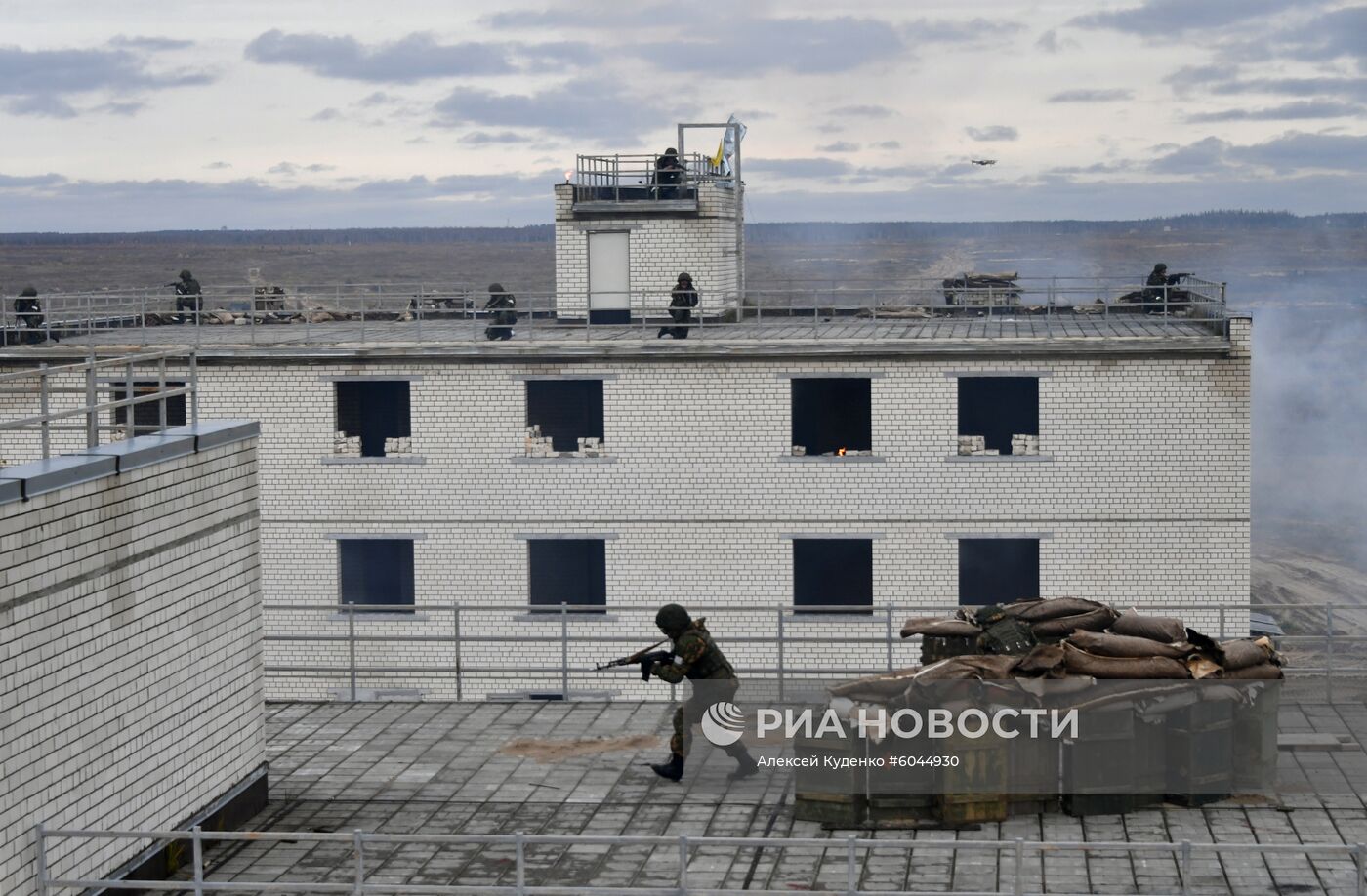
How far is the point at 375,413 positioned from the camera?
32.6m

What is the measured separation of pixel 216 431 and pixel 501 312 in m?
18.2

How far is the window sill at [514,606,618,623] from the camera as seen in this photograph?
31172 millimetres

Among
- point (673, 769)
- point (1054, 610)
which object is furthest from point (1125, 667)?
point (673, 769)

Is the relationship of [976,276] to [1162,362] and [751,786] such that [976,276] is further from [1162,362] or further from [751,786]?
[751,786]

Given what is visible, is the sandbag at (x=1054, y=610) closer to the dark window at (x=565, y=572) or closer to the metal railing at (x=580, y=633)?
the metal railing at (x=580, y=633)

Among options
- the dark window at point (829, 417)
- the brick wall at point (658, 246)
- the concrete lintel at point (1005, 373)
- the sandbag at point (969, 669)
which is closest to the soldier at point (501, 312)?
the brick wall at point (658, 246)

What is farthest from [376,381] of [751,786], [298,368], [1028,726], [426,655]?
[1028,726]

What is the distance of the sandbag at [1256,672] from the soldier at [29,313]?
982 inches

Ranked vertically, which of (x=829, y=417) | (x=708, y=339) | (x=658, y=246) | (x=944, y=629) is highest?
(x=658, y=246)

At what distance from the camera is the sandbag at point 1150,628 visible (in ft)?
53.8

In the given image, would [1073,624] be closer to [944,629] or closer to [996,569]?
[944,629]

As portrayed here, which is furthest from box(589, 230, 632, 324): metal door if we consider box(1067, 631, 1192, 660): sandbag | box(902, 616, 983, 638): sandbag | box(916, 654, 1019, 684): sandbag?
box(916, 654, 1019, 684): sandbag

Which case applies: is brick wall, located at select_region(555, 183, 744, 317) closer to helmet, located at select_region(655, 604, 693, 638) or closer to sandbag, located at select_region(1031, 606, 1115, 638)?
sandbag, located at select_region(1031, 606, 1115, 638)

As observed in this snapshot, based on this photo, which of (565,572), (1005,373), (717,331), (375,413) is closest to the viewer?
(1005,373)
